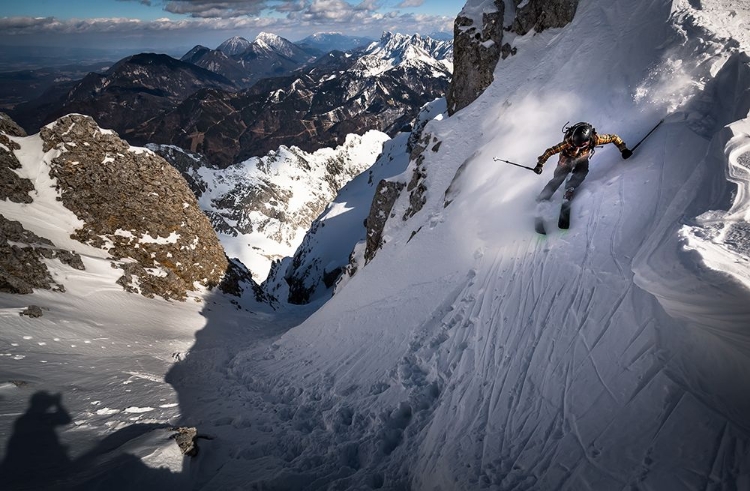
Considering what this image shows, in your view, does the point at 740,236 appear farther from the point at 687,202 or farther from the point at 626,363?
the point at 626,363

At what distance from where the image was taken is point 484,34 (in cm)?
2039

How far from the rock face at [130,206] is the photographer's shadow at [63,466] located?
15.0m

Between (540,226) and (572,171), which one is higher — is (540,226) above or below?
below

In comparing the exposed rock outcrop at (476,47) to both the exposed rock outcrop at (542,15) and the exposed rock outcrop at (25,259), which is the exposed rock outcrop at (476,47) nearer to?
the exposed rock outcrop at (542,15)

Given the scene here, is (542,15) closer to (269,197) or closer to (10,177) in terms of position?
(10,177)

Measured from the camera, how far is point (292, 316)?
29.0m

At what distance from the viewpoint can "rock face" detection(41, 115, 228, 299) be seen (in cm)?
2261

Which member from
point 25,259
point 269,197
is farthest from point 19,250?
point 269,197

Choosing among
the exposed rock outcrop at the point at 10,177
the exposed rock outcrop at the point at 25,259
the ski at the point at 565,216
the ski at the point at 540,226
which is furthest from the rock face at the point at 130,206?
the ski at the point at 565,216

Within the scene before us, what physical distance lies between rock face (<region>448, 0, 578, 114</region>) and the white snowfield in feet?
11.5

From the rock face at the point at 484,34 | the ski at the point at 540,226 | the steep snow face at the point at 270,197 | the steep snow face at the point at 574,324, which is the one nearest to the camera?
the steep snow face at the point at 574,324

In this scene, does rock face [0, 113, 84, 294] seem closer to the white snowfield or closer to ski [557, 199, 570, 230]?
the white snowfield

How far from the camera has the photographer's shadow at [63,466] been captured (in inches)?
224

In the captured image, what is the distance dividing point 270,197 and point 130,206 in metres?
139
